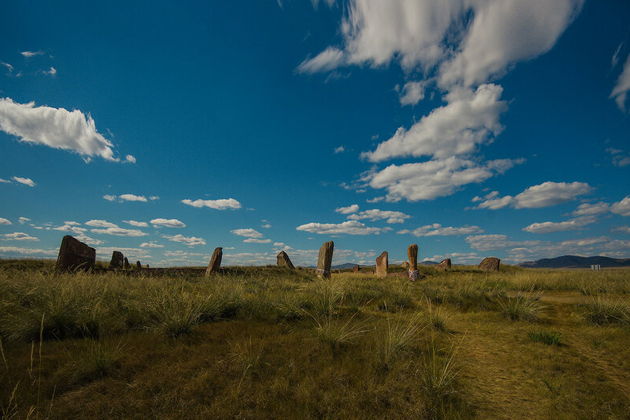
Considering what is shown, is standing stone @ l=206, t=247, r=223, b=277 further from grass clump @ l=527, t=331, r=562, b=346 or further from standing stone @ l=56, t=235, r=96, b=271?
grass clump @ l=527, t=331, r=562, b=346

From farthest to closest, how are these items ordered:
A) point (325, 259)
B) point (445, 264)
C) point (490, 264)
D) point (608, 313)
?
point (445, 264), point (490, 264), point (325, 259), point (608, 313)

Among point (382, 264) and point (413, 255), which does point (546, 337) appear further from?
point (382, 264)

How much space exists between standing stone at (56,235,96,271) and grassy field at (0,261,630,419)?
934 centimetres

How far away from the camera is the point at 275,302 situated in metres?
6.06

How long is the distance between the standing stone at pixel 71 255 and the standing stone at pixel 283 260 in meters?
14.8

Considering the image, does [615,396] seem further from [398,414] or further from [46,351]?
[46,351]

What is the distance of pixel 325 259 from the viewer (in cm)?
1731

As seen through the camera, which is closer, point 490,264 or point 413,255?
point 413,255

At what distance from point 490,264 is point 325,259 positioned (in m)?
18.8

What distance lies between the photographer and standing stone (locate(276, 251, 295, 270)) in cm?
2605

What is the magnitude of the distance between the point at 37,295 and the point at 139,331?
330 centimetres

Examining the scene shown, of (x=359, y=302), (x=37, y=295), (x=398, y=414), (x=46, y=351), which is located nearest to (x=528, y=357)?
(x=398, y=414)

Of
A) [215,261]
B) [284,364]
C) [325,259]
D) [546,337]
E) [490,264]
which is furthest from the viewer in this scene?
[490,264]

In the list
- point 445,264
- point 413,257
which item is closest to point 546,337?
point 413,257
